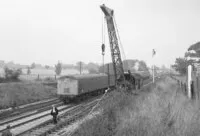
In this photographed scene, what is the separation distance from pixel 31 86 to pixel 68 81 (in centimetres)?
712

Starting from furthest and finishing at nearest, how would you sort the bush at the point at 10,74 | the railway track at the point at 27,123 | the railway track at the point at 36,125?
the bush at the point at 10,74 < the railway track at the point at 27,123 < the railway track at the point at 36,125

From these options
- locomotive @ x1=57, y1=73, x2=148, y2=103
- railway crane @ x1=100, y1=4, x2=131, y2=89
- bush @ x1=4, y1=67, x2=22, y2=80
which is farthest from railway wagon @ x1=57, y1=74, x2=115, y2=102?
bush @ x1=4, y1=67, x2=22, y2=80

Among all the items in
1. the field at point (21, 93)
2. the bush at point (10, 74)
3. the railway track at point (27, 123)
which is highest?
the bush at point (10, 74)

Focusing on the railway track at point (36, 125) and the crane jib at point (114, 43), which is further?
the crane jib at point (114, 43)

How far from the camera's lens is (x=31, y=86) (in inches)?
1059

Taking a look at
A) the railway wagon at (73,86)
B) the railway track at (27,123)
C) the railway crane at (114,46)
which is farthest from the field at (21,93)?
the railway crane at (114,46)

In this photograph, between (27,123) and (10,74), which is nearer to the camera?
(27,123)

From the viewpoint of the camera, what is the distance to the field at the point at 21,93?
68.6 feet

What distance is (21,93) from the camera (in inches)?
938

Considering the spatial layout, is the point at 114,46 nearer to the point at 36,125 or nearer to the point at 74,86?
the point at 74,86

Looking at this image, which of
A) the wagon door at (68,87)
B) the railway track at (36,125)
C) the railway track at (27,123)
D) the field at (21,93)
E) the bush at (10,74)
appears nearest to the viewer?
the railway track at (36,125)

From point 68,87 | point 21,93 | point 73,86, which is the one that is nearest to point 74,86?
point 73,86

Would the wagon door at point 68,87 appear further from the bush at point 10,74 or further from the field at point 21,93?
the bush at point 10,74

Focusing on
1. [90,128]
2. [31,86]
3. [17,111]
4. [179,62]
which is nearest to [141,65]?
[179,62]
